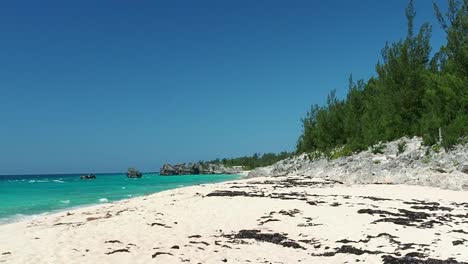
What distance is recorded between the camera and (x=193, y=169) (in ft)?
623

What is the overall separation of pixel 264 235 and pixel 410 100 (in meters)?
A: 44.0

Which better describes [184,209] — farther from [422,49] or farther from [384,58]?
[384,58]

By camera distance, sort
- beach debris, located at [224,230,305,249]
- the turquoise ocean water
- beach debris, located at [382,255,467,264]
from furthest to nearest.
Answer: the turquoise ocean water, beach debris, located at [224,230,305,249], beach debris, located at [382,255,467,264]

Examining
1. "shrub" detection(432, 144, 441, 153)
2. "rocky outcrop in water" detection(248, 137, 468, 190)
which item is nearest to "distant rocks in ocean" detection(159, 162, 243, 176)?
"rocky outcrop in water" detection(248, 137, 468, 190)

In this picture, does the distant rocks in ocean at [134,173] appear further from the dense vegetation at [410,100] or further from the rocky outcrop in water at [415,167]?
the rocky outcrop in water at [415,167]

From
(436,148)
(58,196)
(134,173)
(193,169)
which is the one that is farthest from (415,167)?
(193,169)

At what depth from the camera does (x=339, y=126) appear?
245ft

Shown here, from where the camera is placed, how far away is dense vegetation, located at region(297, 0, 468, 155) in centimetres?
→ 4056

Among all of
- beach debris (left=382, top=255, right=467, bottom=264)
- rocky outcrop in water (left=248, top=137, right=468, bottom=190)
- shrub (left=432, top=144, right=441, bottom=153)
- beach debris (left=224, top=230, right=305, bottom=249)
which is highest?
shrub (left=432, top=144, right=441, bottom=153)

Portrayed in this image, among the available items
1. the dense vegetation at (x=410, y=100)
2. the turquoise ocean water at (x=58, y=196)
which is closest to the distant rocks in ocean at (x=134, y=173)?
the turquoise ocean water at (x=58, y=196)

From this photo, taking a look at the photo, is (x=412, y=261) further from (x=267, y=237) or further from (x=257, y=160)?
(x=257, y=160)

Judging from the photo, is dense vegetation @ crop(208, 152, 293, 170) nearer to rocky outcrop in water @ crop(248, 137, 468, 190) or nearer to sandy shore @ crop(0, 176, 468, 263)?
rocky outcrop in water @ crop(248, 137, 468, 190)

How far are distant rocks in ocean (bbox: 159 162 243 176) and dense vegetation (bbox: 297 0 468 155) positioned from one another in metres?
101

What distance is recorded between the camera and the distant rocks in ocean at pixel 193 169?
18312 centimetres
